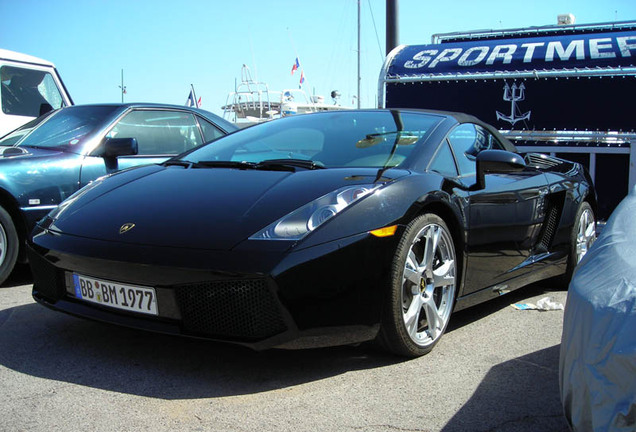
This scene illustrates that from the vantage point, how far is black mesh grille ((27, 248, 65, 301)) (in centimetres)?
296

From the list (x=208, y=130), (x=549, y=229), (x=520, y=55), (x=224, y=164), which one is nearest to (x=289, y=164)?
(x=224, y=164)

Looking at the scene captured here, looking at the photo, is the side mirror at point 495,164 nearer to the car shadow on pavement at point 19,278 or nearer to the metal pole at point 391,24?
the car shadow on pavement at point 19,278

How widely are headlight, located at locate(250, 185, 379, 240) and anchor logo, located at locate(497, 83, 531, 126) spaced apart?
6272mm

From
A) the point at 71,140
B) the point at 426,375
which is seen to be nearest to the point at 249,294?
the point at 426,375

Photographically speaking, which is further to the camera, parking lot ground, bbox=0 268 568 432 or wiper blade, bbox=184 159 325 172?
wiper blade, bbox=184 159 325 172

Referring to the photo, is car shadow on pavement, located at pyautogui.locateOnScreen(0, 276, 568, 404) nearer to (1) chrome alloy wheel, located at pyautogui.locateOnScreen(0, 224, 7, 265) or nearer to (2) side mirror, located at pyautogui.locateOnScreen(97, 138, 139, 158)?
(1) chrome alloy wheel, located at pyautogui.locateOnScreen(0, 224, 7, 265)

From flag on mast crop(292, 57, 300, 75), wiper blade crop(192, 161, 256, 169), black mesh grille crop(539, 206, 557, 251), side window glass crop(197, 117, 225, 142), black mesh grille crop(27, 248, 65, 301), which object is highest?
wiper blade crop(192, 161, 256, 169)

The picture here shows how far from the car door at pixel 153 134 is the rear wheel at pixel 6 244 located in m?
0.67

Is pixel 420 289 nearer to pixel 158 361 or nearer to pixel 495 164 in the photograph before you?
pixel 495 164

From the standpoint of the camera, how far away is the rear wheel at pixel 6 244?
442 centimetres

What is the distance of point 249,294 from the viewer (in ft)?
8.40

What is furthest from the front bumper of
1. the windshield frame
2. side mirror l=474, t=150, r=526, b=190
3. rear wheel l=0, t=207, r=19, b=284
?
the windshield frame

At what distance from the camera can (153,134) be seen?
5.64 meters

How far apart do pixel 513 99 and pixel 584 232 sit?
4.21 meters
